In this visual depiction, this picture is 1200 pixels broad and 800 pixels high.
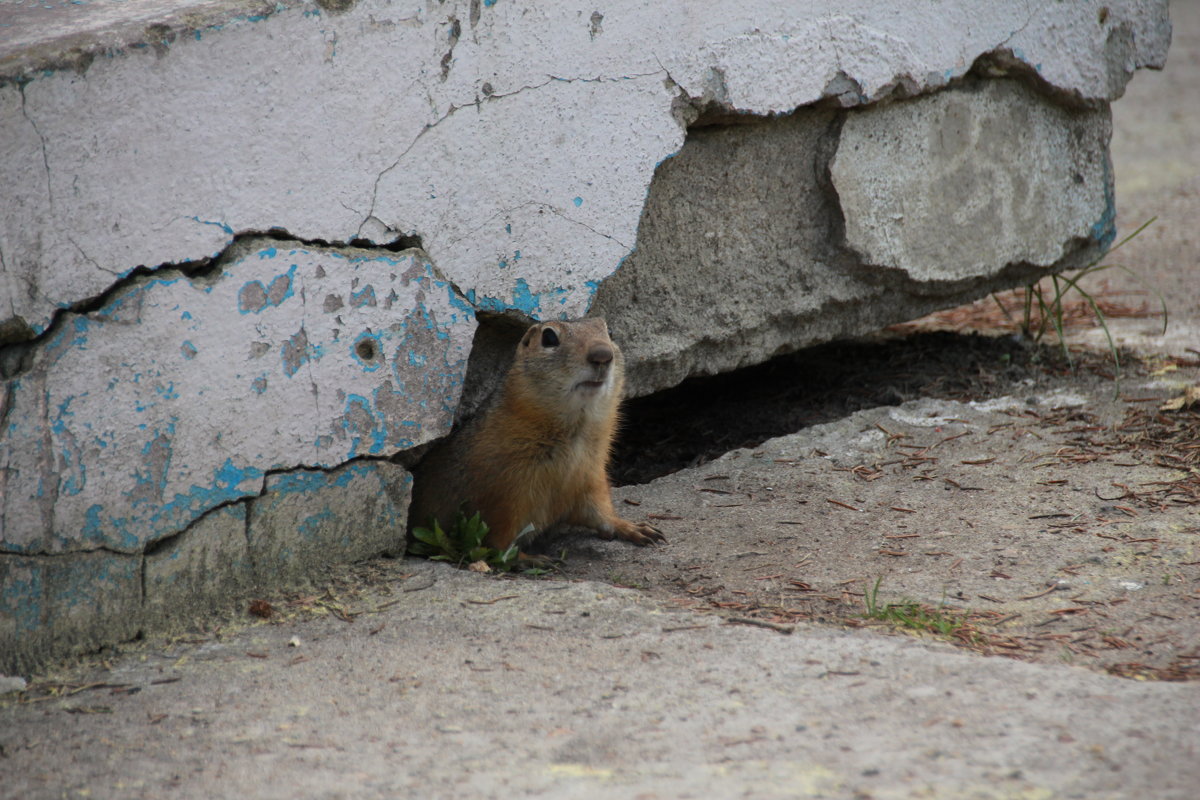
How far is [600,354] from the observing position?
146 inches

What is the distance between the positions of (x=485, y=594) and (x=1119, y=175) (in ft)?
25.9

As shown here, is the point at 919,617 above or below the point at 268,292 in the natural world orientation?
below

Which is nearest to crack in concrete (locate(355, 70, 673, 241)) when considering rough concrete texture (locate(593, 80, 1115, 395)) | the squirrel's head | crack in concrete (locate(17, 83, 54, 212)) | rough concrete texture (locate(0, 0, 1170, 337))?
rough concrete texture (locate(0, 0, 1170, 337))

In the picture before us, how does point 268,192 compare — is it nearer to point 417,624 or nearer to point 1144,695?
point 417,624

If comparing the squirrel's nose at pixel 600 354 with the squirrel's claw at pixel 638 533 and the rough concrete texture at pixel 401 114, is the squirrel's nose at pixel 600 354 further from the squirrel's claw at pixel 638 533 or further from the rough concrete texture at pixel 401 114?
the squirrel's claw at pixel 638 533

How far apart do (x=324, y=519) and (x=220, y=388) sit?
21.7 inches

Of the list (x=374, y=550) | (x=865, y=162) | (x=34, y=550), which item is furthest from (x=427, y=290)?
(x=865, y=162)

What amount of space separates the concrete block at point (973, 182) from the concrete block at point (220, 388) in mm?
1966

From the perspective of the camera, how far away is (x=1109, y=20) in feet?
16.8

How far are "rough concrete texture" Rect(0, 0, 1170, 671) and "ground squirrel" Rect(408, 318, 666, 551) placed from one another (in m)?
0.20

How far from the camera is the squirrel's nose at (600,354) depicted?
370 cm

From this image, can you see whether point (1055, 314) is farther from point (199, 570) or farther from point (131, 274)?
point (131, 274)

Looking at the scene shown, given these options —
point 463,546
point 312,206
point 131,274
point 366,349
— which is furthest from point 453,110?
point 463,546

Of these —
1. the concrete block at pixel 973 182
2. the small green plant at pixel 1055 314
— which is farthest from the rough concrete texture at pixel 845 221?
the small green plant at pixel 1055 314
